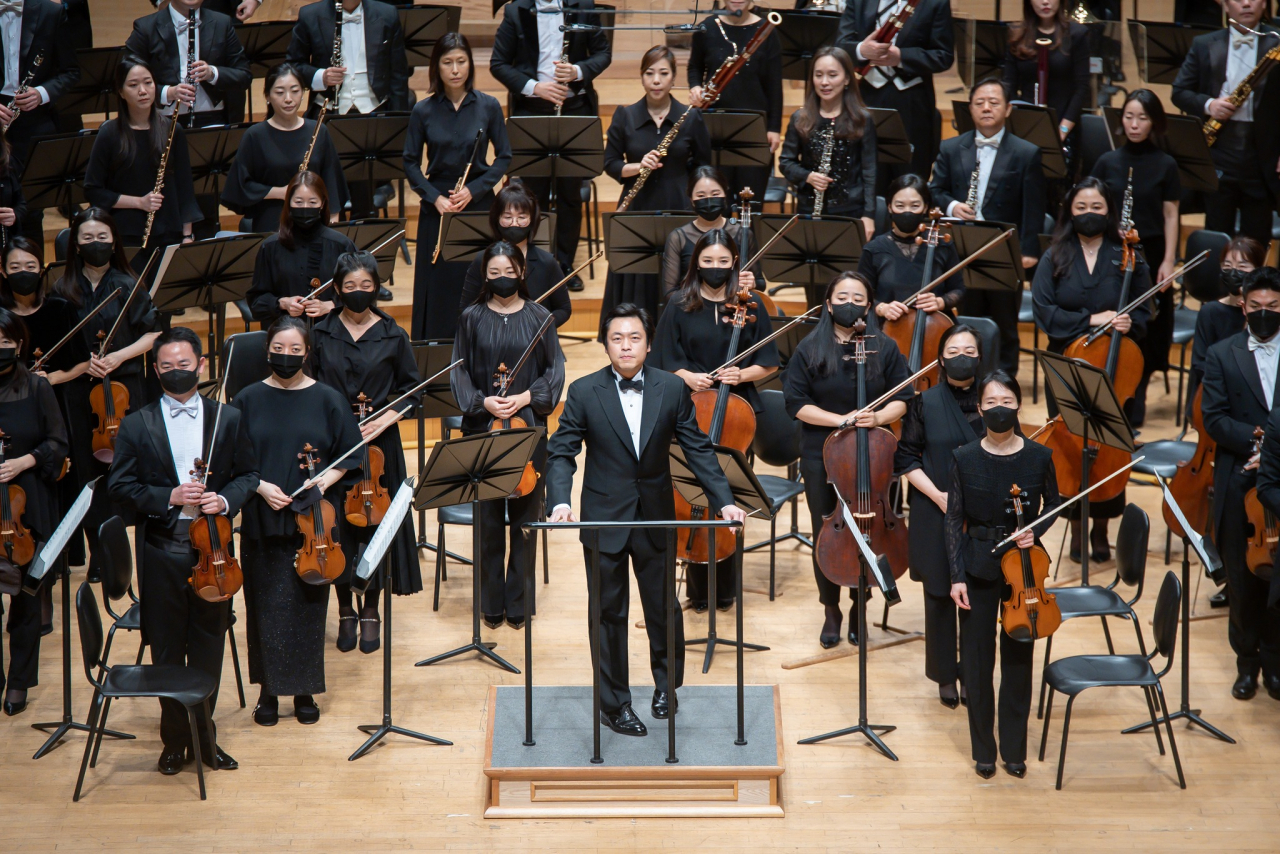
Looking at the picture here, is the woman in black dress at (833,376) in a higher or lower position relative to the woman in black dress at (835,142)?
lower

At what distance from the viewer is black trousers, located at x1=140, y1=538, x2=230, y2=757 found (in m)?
4.96

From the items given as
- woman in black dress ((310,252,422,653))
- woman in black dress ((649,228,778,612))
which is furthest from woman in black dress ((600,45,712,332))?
woman in black dress ((310,252,422,653))

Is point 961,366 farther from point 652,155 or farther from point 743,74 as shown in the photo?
point 743,74

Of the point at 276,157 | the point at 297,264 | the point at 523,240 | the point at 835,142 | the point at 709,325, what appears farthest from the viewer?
the point at 835,142

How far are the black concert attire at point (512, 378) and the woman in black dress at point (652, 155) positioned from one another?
4.51ft

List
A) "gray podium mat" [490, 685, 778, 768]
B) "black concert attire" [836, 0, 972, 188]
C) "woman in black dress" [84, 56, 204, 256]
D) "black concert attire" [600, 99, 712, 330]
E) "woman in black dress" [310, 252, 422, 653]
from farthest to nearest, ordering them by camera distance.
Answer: "black concert attire" [836, 0, 972, 188] < "black concert attire" [600, 99, 712, 330] < "woman in black dress" [84, 56, 204, 256] < "woman in black dress" [310, 252, 422, 653] < "gray podium mat" [490, 685, 778, 768]

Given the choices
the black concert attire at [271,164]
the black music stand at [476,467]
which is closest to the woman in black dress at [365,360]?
the black music stand at [476,467]

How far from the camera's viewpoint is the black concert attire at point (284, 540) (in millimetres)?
5156

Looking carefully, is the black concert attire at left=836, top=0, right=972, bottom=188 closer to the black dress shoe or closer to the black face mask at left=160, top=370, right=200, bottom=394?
the black dress shoe

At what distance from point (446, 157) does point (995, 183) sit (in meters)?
2.52

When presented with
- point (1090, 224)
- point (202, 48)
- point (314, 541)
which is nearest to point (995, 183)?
point (1090, 224)

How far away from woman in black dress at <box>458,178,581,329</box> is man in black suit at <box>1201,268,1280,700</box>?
2.48m

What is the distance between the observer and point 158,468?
495 cm

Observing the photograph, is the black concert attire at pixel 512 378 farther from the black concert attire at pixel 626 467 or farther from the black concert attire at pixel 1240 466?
the black concert attire at pixel 1240 466
